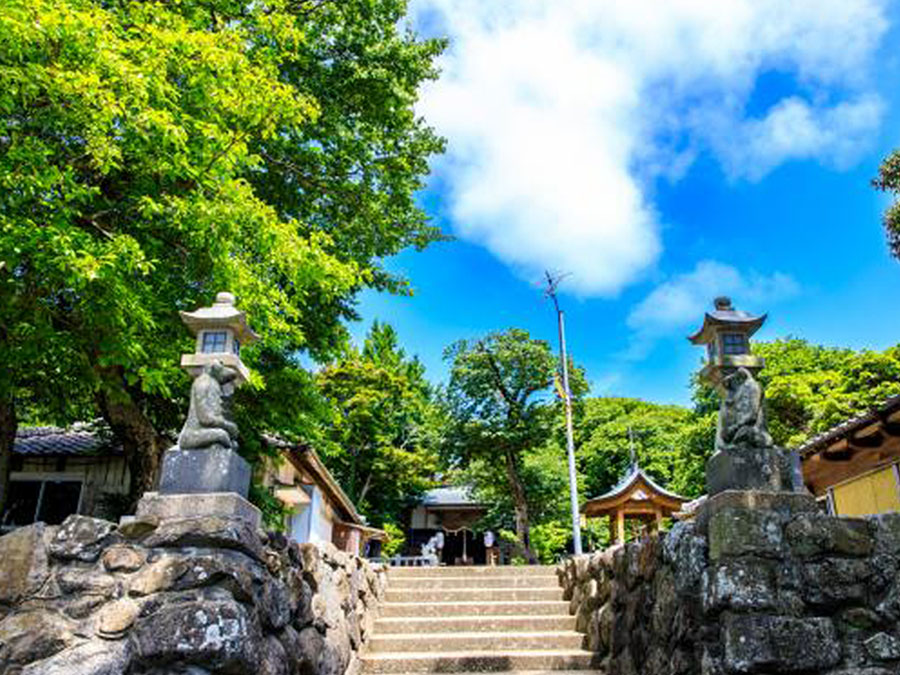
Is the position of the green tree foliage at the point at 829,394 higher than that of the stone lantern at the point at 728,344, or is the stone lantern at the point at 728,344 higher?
the green tree foliage at the point at 829,394

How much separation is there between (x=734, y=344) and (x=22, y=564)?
456 cm

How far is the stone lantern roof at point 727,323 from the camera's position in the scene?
4.20 meters

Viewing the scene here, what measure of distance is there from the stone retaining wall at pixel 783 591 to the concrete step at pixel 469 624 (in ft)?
10.9

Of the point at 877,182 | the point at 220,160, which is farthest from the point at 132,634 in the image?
the point at 877,182

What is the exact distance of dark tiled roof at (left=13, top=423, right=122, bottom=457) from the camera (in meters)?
11.1

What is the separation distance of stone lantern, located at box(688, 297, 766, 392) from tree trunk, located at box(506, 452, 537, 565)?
1773 cm

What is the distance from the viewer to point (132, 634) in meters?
3.12

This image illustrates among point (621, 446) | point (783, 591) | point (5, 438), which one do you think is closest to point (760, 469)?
point (783, 591)

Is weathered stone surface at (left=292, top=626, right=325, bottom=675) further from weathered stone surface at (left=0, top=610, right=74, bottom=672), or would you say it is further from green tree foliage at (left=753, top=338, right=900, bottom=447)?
green tree foliage at (left=753, top=338, right=900, bottom=447)

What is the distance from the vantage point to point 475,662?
19.2 feet

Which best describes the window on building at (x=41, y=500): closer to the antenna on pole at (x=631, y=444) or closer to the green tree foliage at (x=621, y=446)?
the antenna on pole at (x=631, y=444)

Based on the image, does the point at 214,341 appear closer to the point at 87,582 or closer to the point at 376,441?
the point at 87,582

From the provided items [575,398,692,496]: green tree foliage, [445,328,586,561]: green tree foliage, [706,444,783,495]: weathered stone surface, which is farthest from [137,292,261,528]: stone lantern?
[575,398,692,496]: green tree foliage

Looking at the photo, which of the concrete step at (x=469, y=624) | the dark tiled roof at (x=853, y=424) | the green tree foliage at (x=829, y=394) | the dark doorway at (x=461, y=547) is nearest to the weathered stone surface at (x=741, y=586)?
the concrete step at (x=469, y=624)
